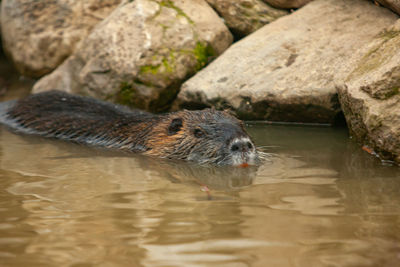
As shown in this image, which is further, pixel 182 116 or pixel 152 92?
pixel 152 92

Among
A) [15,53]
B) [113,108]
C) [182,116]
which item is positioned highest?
[182,116]

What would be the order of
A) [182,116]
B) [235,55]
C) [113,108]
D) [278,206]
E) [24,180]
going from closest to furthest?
[278,206], [24,180], [182,116], [113,108], [235,55]

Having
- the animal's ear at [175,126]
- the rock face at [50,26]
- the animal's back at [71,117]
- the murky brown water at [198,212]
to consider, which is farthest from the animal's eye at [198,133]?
the rock face at [50,26]

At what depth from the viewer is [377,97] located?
4.54 m

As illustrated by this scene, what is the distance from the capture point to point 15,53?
9.41 metres

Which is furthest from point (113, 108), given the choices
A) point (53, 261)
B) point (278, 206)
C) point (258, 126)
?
point (53, 261)

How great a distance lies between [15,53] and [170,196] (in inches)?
278

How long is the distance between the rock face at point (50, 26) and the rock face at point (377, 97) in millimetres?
5287

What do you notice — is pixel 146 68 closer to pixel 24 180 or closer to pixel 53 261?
pixel 24 180

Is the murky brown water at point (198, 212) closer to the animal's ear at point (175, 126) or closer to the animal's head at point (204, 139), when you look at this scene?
the animal's head at point (204, 139)

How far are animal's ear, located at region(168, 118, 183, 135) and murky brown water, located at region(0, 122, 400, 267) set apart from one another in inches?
15.2

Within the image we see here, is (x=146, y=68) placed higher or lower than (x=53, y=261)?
lower

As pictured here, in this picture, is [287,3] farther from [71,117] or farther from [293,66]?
[71,117]

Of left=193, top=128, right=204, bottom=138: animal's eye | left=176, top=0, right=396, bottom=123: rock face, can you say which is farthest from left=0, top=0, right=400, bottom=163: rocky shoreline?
left=193, top=128, right=204, bottom=138: animal's eye
